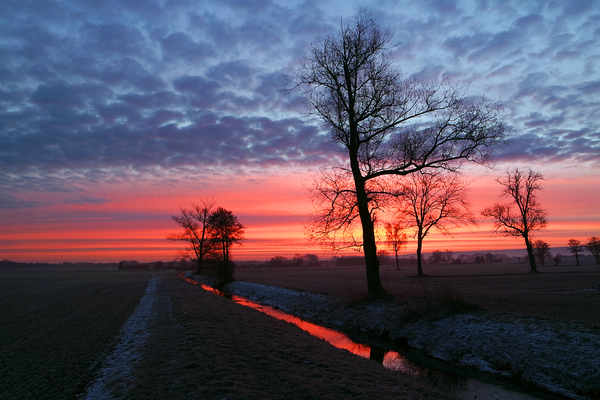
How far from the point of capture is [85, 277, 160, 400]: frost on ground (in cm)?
645

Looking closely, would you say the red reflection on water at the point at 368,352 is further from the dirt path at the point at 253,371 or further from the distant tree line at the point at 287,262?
the distant tree line at the point at 287,262

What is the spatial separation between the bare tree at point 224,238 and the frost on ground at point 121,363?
106 ft

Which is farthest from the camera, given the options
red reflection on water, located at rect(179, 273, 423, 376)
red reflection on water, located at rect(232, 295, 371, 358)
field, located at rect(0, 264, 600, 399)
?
red reflection on water, located at rect(232, 295, 371, 358)

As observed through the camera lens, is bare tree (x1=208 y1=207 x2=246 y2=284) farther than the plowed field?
Yes

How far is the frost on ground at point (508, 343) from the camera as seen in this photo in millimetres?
7508

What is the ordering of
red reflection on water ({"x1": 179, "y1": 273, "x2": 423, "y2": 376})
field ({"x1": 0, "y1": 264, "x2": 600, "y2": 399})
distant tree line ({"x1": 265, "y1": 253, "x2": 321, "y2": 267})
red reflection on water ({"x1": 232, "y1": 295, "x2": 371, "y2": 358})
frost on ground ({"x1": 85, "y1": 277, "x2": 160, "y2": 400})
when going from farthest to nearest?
distant tree line ({"x1": 265, "y1": 253, "x2": 321, "y2": 267}) → red reflection on water ({"x1": 232, "y1": 295, "x2": 371, "y2": 358}) → red reflection on water ({"x1": 179, "y1": 273, "x2": 423, "y2": 376}) → frost on ground ({"x1": 85, "y1": 277, "x2": 160, "y2": 400}) → field ({"x1": 0, "y1": 264, "x2": 600, "y2": 399})

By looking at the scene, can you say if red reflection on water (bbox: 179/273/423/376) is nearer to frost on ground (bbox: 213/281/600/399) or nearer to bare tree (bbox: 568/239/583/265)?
frost on ground (bbox: 213/281/600/399)

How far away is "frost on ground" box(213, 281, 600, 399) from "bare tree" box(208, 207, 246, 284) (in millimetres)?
33251

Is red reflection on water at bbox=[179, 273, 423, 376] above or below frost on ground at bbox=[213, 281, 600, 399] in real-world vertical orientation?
below

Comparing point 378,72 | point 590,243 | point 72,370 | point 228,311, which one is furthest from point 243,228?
point 590,243

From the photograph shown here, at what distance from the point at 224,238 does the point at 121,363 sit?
1693 inches

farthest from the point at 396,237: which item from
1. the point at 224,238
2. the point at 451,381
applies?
the point at 451,381

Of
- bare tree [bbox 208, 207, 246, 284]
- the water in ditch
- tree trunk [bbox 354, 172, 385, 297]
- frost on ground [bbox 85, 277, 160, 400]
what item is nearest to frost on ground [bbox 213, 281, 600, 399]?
the water in ditch

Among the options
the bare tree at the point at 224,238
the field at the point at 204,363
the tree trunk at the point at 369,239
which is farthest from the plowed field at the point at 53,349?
the bare tree at the point at 224,238
